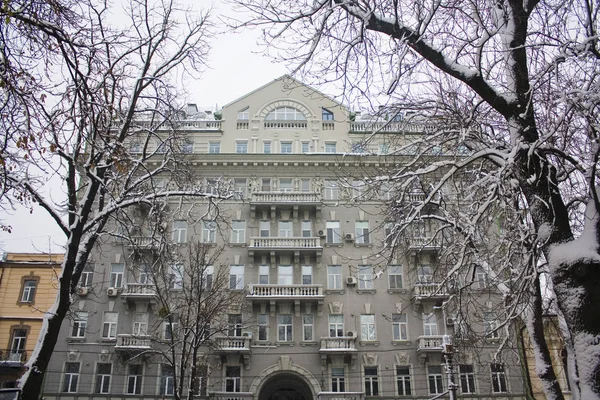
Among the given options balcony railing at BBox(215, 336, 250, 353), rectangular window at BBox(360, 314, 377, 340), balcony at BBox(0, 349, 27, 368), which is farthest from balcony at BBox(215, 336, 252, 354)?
balcony at BBox(0, 349, 27, 368)

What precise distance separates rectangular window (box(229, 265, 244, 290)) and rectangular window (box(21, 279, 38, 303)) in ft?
41.0

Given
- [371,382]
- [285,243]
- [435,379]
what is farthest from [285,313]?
[435,379]

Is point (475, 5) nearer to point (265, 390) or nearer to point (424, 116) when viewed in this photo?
point (424, 116)

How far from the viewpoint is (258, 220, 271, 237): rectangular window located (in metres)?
33.6

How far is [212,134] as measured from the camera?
35844mm

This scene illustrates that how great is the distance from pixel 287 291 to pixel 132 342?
918cm

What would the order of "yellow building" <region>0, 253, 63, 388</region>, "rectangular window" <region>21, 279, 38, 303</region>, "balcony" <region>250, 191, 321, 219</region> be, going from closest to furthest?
1. "yellow building" <region>0, 253, 63, 388</region>
2. "balcony" <region>250, 191, 321, 219</region>
3. "rectangular window" <region>21, 279, 38, 303</region>

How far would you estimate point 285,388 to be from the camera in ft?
105

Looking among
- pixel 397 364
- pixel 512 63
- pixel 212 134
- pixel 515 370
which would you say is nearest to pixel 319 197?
pixel 212 134

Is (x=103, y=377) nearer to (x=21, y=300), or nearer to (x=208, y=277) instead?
(x=21, y=300)

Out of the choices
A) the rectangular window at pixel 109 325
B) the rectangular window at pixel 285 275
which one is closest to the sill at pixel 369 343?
the rectangular window at pixel 285 275

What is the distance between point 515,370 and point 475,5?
27.0 meters

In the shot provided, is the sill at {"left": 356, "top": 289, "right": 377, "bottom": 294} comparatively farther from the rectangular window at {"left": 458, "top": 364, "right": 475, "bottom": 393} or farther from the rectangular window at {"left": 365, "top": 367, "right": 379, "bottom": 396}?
the rectangular window at {"left": 458, "top": 364, "right": 475, "bottom": 393}

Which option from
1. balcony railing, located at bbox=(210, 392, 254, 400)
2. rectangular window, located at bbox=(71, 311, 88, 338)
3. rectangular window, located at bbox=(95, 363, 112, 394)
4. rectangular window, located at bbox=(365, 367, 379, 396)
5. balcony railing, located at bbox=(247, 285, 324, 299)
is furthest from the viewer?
rectangular window, located at bbox=(71, 311, 88, 338)
